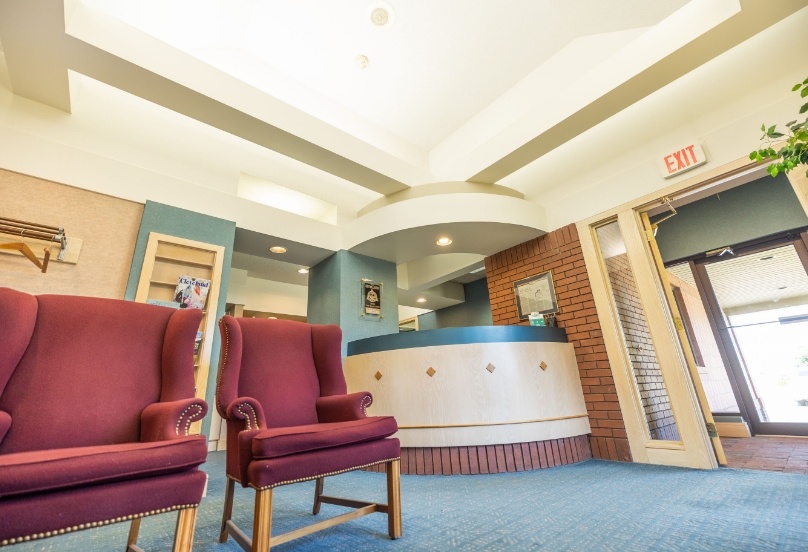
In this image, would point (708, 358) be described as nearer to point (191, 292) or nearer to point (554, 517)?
point (554, 517)

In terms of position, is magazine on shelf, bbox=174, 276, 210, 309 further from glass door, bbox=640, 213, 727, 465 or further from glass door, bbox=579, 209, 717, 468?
glass door, bbox=640, 213, 727, 465

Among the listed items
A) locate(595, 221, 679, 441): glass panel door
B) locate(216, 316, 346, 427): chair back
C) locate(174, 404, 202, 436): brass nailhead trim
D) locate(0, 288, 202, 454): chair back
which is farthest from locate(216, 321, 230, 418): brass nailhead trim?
locate(595, 221, 679, 441): glass panel door

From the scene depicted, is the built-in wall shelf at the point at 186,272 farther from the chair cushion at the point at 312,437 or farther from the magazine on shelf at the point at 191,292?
the chair cushion at the point at 312,437

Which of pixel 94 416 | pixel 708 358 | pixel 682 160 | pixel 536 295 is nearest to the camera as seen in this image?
pixel 94 416

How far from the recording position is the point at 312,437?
1452mm

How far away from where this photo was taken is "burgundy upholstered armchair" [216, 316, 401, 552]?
136cm

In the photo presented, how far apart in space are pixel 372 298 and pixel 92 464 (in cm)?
372

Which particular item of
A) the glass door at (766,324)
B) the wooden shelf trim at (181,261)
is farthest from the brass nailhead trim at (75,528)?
the glass door at (766,324)

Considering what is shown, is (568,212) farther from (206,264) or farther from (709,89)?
(206,264)

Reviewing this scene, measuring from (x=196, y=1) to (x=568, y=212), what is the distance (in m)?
4.29

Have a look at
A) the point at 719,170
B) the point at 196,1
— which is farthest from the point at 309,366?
the point at 719,170

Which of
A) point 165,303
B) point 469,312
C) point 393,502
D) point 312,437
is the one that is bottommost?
point 393,502

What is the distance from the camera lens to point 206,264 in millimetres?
3475

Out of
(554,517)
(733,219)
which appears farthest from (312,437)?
(733,219)
